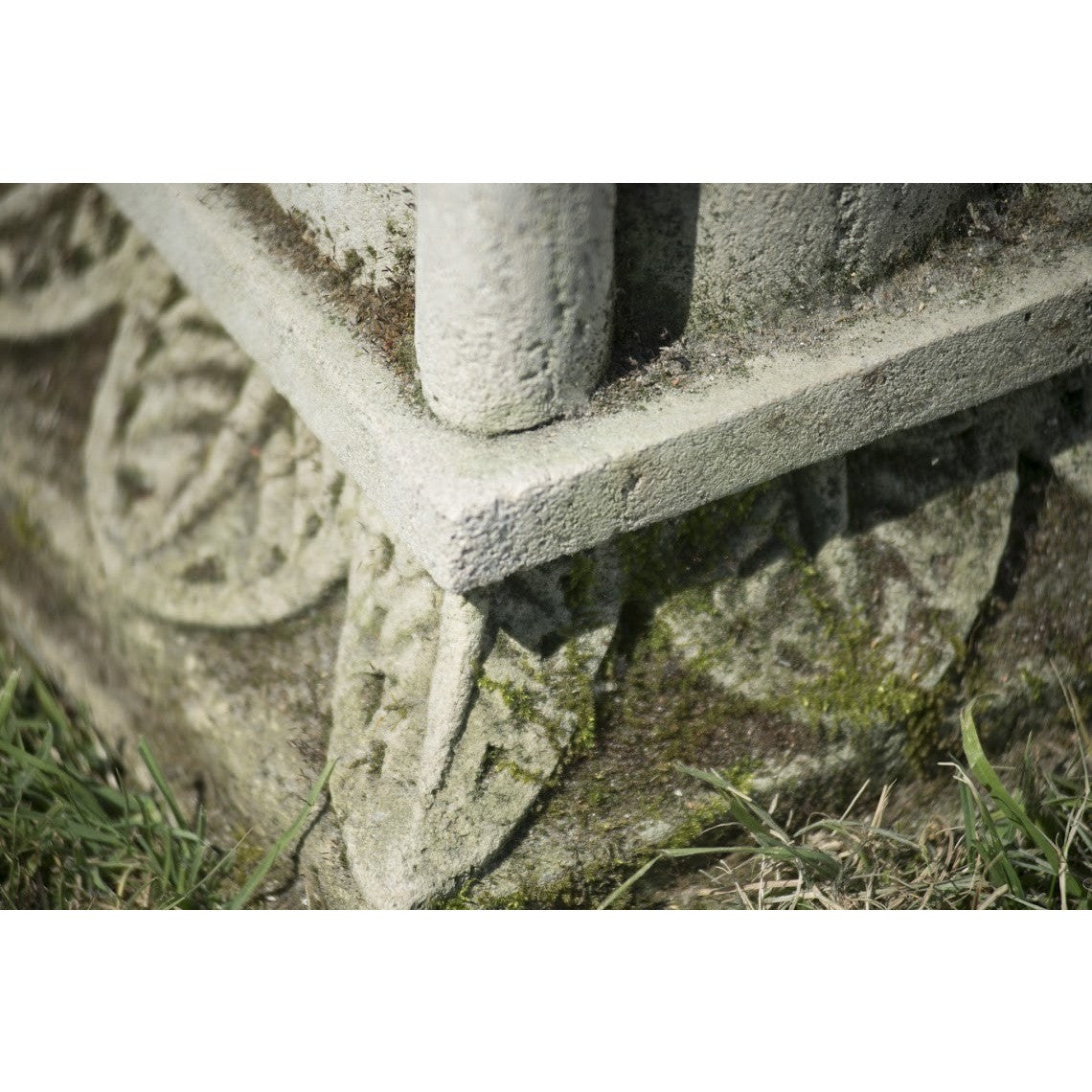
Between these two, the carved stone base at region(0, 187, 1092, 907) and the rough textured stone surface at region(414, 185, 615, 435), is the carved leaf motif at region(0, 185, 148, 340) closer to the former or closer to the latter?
the carved stone base at region(0, 187, 1092, 907)

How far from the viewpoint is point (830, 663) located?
1616 mm

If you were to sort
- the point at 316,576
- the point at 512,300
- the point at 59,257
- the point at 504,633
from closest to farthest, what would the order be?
the point at 512,300, the point at 504,633, the point at 316,576, the point at 59,257

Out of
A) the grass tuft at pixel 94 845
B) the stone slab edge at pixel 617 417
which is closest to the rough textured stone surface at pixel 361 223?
the stone slab edge at pixel 617 417

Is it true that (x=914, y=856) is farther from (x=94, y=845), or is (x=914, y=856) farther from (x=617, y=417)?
(x=94, y=845)

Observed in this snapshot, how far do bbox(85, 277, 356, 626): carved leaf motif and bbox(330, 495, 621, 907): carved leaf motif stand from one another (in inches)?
6.6

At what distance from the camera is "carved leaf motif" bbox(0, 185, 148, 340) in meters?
2.07

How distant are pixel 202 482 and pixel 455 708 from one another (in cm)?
64

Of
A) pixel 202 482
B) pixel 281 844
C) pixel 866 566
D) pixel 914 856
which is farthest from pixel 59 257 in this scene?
pixel 914 856

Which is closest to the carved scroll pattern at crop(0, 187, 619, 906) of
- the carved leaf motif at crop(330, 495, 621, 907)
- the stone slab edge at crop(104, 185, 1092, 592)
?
the carved leaf motif at crop(330, 495, 621, 907)

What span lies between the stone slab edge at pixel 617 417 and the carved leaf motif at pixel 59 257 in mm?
510

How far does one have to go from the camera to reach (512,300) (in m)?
1.22

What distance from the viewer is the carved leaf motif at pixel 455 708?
1443 mm

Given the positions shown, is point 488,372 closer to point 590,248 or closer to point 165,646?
point 590,248

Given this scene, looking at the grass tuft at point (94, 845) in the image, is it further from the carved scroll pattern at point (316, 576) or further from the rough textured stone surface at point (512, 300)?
the rough textured stone surface at point (512, 300)
